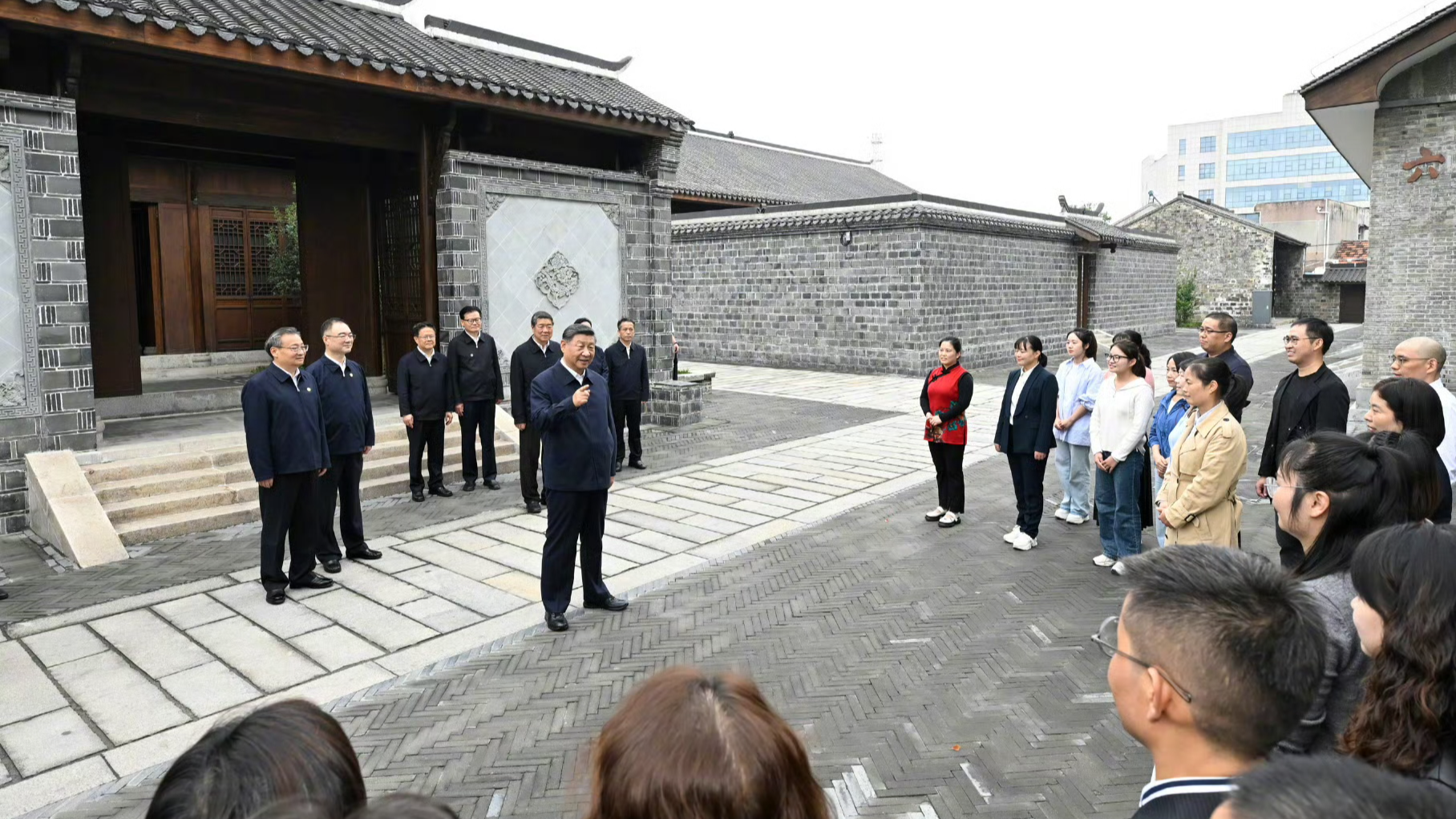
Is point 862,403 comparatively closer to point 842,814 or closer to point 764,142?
point 842,814

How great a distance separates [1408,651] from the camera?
6.26 feet

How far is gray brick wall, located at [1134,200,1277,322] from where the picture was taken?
115 feet

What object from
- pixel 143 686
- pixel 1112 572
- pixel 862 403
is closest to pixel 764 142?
pixel 862 403

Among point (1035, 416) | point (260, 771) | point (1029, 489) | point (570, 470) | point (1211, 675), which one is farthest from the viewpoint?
point (1029, 489)

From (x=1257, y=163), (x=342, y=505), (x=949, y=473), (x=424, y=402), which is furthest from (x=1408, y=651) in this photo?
(x=1257, y=163)

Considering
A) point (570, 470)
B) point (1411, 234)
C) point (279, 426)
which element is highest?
point (1411, 234)

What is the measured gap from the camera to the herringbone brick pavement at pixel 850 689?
3682 mm

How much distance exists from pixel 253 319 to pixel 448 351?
7.83m

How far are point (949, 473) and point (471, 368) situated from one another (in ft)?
15.2

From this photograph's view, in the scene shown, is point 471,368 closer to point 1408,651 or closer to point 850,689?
point 850,689

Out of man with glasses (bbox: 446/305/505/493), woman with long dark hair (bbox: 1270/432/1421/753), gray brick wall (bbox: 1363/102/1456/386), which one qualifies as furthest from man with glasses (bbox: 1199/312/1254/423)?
gray brick wall (bbox: 1363/102/1456/386)

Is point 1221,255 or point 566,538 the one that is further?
point 1221,255

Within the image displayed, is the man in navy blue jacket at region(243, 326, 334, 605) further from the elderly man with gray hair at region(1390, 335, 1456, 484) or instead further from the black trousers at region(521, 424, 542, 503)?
the elderly man with gray hair at region(1390, 335, 1456, 484)

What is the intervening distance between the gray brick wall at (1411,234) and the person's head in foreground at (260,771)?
13.1 m
